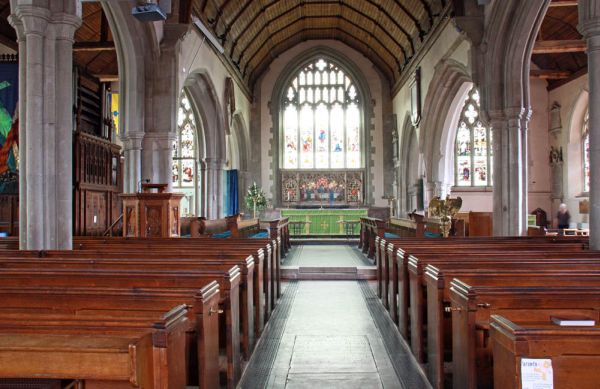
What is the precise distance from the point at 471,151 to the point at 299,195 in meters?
5.71

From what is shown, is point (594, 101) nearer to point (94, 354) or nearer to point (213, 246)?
point (213, 246)

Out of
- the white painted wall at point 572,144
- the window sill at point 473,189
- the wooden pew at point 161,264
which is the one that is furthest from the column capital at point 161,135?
the white painted wall at point 572,144

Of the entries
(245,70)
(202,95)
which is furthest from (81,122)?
(245,70)

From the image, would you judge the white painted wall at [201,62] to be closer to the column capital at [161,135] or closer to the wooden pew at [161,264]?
the column capital at [161,135]

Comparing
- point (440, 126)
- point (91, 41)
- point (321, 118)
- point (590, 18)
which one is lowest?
point (590, 18)

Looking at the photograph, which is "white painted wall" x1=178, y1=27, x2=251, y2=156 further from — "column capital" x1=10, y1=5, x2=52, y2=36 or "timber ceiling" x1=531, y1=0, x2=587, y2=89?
"timber ceiling" x1=531, y1=0, x2=587, y2=89

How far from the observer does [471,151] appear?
15.2 meters

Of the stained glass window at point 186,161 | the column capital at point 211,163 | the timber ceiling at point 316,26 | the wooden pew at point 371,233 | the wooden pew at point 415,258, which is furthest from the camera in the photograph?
the stained glass window at point 186,161

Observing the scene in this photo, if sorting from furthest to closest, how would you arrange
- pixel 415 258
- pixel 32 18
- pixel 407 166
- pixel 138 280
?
pixel 407 166, pixel 32 18, pixel 415 258, pixel 138 280

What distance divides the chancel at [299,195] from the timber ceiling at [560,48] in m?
0.06

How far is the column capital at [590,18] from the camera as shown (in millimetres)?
4914

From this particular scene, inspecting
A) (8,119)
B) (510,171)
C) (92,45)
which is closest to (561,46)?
(510,171)

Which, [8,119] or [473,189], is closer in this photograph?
[8,119]

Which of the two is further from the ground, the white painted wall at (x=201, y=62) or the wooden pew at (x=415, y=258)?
the white painted wall at (x=201, y=62)
